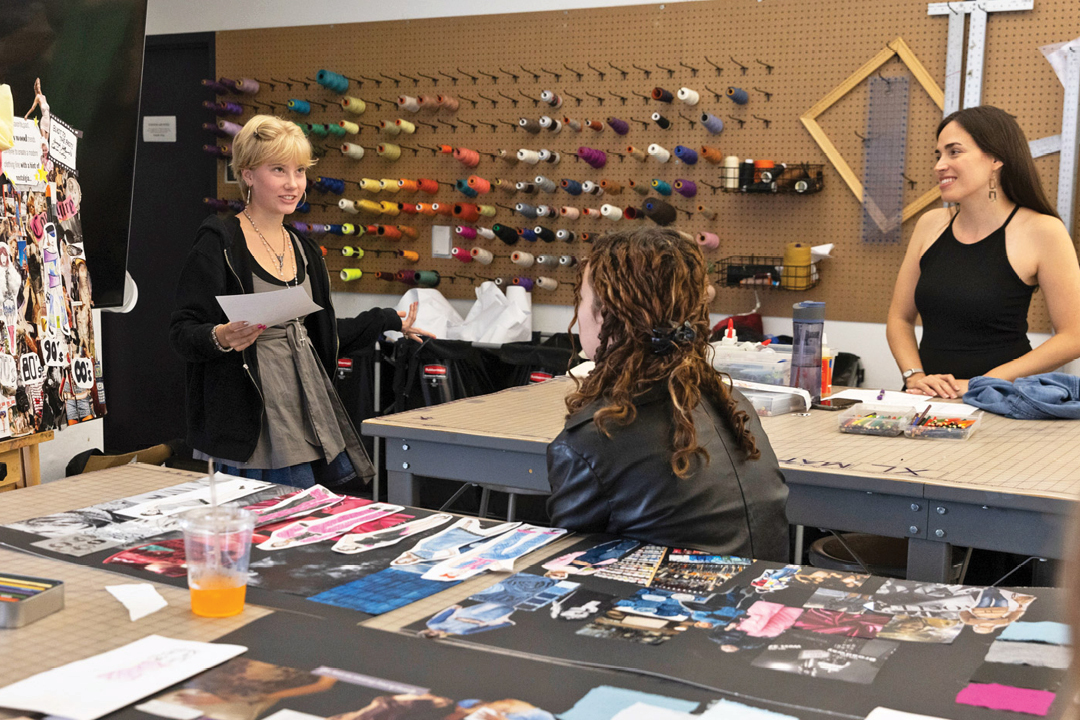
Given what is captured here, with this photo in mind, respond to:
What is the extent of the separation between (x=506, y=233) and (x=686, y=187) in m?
0.91

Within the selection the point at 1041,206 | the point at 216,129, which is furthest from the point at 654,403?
the point at 216,129

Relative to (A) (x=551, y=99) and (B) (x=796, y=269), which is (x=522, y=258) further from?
(B) (x=796, y=269)

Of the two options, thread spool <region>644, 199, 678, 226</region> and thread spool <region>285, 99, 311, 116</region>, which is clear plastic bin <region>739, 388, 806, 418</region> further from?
thread spool <region>285, 99, 311, 116</region>

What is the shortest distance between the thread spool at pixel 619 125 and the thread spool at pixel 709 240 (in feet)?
1.98

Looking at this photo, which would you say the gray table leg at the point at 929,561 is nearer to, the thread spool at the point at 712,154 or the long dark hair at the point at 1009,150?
the long dark hair at the point at 1009,150

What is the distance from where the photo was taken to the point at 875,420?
2516 millimetres

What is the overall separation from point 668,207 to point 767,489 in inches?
118

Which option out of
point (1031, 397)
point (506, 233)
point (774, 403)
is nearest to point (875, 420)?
point (774, 403)

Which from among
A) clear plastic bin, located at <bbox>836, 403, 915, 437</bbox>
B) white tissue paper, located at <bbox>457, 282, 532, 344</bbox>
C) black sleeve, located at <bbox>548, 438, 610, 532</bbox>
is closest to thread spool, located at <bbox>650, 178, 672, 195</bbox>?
white tissue paper, located at <bbox>457, 282, 532, 344</bbox>

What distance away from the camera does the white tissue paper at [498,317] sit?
15.8 feet

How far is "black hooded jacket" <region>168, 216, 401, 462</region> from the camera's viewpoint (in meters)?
2.50

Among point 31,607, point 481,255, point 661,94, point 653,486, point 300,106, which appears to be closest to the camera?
point 31,607

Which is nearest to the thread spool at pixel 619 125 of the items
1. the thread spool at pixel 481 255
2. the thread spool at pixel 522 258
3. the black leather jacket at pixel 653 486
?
the thread spool at pixel 522 258

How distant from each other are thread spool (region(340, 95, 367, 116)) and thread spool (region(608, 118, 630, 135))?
1418 mm
